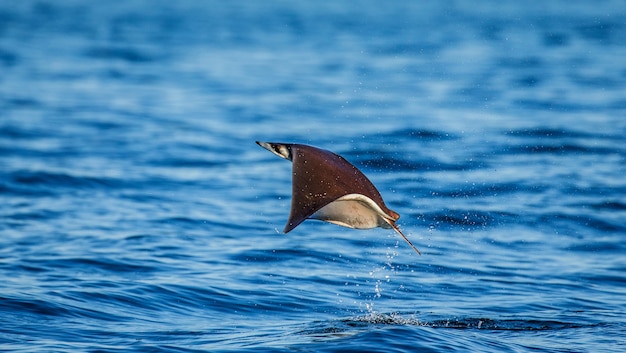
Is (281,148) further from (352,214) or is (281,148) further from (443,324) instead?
(443,324)

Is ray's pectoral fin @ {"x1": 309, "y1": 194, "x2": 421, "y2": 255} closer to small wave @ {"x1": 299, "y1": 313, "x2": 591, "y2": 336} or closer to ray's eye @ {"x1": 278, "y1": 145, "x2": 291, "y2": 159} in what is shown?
ray's eye @ {"x1": 278, "y1": 145, "x2": 291, "y2": 159}

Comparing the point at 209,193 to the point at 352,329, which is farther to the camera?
the point at 209,193

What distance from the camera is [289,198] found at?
1459 cm

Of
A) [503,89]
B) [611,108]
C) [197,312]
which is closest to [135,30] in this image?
[503,89]

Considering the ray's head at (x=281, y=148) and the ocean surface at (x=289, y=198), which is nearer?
the ray's head at (x=281, y=148)

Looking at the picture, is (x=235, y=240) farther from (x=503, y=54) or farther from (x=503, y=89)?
(x=503, y=54)

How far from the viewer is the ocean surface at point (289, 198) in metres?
8.74

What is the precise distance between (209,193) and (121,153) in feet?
12.5

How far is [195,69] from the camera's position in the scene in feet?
103

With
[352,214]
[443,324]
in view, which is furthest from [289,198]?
[352,214]

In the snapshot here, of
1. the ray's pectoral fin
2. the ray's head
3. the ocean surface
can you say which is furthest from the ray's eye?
the ocean surface

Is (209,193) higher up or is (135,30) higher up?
(135,30)

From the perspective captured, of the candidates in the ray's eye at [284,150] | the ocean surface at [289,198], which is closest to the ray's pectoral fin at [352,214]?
the ray's eye at [284,150]

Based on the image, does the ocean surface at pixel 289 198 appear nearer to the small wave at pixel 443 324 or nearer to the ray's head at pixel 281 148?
the small wave at pixel 443 324
